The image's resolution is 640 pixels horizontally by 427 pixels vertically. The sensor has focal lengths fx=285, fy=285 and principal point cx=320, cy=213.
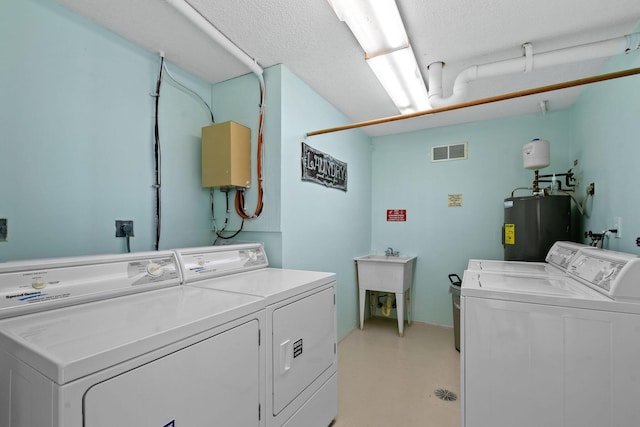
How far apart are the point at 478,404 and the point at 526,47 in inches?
92.6

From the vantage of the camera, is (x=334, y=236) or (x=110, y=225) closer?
(x=110, y=225)

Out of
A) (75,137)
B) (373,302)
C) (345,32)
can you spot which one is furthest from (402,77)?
(373,302)

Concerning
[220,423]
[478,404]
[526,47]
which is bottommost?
[478,404]

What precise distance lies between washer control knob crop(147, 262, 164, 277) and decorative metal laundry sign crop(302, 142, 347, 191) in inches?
54.7

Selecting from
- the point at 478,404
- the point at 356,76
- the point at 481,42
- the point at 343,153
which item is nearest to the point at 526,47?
the point at 481,42

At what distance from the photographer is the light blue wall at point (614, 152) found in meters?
1.79

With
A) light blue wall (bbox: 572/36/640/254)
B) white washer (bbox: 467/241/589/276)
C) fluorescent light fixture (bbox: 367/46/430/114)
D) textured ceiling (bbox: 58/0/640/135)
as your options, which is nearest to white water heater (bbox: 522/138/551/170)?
light blue wall (bbox: 572/36/640/254)

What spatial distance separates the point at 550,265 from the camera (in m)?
2.24

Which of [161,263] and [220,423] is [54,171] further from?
[220,423]

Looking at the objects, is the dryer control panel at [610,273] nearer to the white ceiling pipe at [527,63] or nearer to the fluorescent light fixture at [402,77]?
the white ceiling pipe at [527,63]

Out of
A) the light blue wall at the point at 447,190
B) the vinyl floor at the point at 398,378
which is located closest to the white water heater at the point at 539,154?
the light blue wall at the point at 447,190

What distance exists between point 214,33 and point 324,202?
1.69 meters

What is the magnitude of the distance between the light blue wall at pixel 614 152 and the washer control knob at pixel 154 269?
282cm

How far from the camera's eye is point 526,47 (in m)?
2.06
